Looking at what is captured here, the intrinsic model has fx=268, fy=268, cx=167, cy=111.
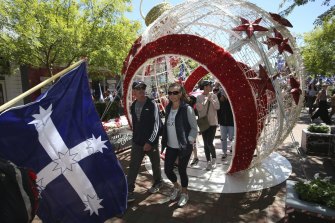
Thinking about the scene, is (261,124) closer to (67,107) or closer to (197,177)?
(197,177)

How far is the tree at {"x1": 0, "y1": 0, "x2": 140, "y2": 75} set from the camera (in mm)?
9844

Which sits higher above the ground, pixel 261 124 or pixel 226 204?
pixel 261 124

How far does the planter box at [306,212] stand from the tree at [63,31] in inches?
361

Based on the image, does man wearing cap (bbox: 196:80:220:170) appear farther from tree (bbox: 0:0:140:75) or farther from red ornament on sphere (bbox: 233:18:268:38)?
tree (bbox: 0:0:140:75)

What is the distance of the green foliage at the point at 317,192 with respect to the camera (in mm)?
3072

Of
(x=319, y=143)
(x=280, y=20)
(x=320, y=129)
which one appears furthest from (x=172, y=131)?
(x=320, y=129)

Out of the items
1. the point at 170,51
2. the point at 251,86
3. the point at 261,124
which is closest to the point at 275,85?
the point at 251,86

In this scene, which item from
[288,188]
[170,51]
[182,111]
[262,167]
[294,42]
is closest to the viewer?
[288,188]

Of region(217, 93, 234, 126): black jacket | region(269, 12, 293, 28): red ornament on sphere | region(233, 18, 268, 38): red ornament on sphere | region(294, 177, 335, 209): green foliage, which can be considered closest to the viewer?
region(294, 177, 335, 209): green foliage

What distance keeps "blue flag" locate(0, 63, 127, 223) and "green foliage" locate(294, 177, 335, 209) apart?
218 centimetres

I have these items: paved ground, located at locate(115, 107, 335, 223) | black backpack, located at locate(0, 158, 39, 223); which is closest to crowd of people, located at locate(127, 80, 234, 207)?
paved ground, located at locate(115, 107, 335, 223)

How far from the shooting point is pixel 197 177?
535cm

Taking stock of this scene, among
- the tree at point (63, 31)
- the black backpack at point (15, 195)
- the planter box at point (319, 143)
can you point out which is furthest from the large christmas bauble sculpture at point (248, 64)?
the tree at point (63, 31)

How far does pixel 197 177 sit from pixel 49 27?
8.01m
